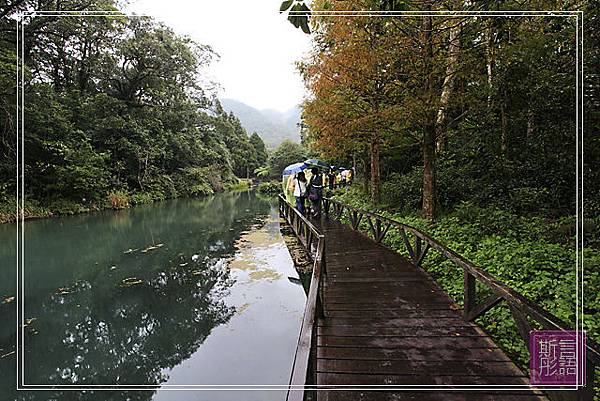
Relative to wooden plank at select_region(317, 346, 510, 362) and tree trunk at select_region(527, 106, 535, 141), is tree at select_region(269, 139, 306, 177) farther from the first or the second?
wooden plank at select_region(317, 346, 510, 362)

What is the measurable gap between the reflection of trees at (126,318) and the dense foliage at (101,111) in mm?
7145

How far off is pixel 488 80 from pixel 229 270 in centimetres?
653

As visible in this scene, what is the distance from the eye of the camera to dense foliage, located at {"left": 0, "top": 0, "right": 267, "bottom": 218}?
14219 mm

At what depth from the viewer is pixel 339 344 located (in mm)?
2910

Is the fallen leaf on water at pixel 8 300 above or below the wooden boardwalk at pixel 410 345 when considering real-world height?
below

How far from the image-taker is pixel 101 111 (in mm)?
19703

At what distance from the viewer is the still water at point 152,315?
388 cm

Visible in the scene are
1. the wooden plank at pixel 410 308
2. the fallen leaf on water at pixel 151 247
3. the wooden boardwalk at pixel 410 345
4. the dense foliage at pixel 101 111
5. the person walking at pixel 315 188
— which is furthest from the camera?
the dense foliage at pixel 101 111

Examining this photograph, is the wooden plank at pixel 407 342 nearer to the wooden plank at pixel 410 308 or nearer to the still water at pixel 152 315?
the wooden plank at pixel 410 308

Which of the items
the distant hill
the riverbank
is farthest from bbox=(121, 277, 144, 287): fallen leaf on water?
the distant hill

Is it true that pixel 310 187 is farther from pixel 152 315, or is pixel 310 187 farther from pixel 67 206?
pixel 67 206

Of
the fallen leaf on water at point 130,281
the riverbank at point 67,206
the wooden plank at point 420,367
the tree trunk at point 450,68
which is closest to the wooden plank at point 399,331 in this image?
the wooden plank at point 420,367

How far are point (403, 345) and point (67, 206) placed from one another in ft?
55.0

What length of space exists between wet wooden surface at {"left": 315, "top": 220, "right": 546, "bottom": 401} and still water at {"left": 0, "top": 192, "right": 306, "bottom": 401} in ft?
3.17
